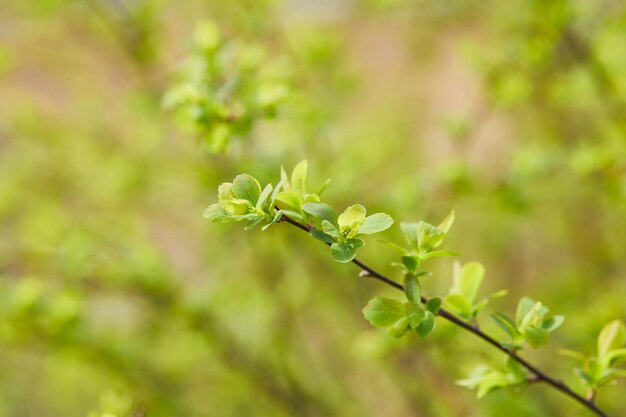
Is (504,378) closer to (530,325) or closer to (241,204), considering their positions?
(530,325)

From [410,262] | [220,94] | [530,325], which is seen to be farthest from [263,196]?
[220,94]

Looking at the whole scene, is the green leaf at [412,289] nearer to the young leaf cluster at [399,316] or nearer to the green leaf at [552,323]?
the young leaf cluster at [399,316]

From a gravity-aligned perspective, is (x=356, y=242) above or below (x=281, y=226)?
below

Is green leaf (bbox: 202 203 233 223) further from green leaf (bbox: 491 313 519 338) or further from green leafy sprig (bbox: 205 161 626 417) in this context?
green leaf (bbox: 491 313 519 338)

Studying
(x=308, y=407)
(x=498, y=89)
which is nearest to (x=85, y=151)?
(x=308, y=407)

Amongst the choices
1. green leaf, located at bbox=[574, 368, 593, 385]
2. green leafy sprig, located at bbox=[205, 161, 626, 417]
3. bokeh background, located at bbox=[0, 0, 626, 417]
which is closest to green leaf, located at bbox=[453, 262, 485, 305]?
green leafy sprig, located at bbox=[205, 161, 626, 417]

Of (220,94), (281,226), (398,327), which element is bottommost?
(398,327)
